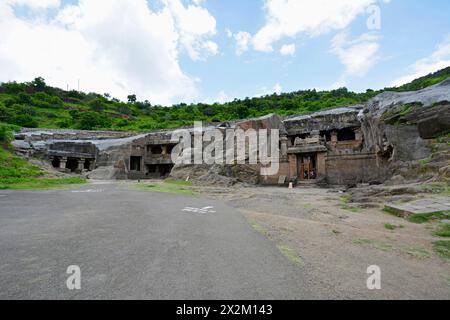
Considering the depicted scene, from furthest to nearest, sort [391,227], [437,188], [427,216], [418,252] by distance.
Result: [437,188], [427,216], [391,227], [418,252]

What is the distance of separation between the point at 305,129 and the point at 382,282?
31.4 meters

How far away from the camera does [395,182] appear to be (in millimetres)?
11055

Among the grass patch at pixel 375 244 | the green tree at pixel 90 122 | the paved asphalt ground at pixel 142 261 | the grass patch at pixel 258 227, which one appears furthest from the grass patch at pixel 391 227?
the green tree at pixel 90 122

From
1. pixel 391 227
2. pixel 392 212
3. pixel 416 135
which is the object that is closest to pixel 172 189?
pixel 392 212

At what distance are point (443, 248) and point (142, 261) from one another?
4732 millimetres

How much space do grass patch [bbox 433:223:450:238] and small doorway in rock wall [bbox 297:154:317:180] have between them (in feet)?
50.7

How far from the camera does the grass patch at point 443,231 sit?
172 inches

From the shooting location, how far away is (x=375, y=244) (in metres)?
3.99

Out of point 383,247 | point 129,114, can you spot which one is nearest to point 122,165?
point 383,247

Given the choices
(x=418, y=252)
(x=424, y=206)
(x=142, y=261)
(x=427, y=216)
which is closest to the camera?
(x=142, y=261)

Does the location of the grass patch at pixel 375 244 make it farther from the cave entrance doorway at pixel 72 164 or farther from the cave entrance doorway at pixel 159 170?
the cave entrance doorway at pixel 72 164

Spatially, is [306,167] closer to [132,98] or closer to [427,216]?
[427,216]

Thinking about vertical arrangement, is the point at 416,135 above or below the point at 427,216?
above

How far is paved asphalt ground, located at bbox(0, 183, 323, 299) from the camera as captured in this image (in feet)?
7.23
